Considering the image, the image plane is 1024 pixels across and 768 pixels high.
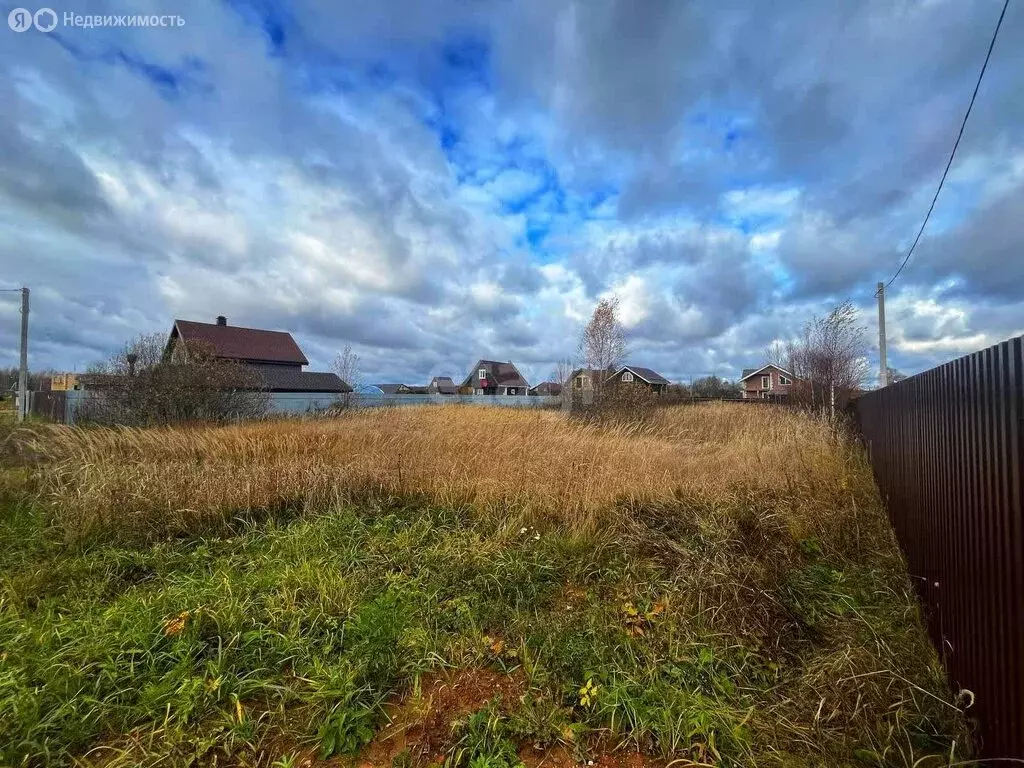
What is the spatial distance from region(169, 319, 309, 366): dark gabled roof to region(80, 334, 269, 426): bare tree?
18.1m

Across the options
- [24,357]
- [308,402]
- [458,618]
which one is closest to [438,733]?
[458,618]

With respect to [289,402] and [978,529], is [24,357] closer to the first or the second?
[289,402]

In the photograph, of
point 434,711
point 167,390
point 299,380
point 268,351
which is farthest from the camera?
point 268,351

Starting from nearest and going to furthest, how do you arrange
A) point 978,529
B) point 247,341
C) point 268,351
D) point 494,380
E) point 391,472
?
point 978,529 → point 391,472 → point 247,341 → point 268,351 → point 494,380

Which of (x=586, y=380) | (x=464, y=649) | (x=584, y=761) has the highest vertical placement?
(x=586, y=380)

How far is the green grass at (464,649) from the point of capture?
2070mm

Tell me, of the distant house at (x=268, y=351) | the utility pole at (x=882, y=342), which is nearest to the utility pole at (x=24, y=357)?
the distant house at (x=268, y=351)

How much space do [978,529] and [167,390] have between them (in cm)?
1299

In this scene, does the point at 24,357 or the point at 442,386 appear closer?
the point at 24,357

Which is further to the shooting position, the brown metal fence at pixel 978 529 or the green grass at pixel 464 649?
the green grass at pixel 464 649

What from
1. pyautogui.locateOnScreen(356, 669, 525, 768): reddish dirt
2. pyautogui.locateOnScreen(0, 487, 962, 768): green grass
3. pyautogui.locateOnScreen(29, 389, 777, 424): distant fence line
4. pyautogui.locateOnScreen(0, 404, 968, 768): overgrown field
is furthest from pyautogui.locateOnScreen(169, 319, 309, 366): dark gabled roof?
pyautogui.locateOnScreen(356, 669, 525, 768): reddish dirt

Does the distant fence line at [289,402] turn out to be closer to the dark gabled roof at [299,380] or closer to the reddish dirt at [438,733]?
the dark gabled roof at [299,380]

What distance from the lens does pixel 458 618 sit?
2.99m

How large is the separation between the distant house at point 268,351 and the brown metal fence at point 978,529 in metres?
27.0
